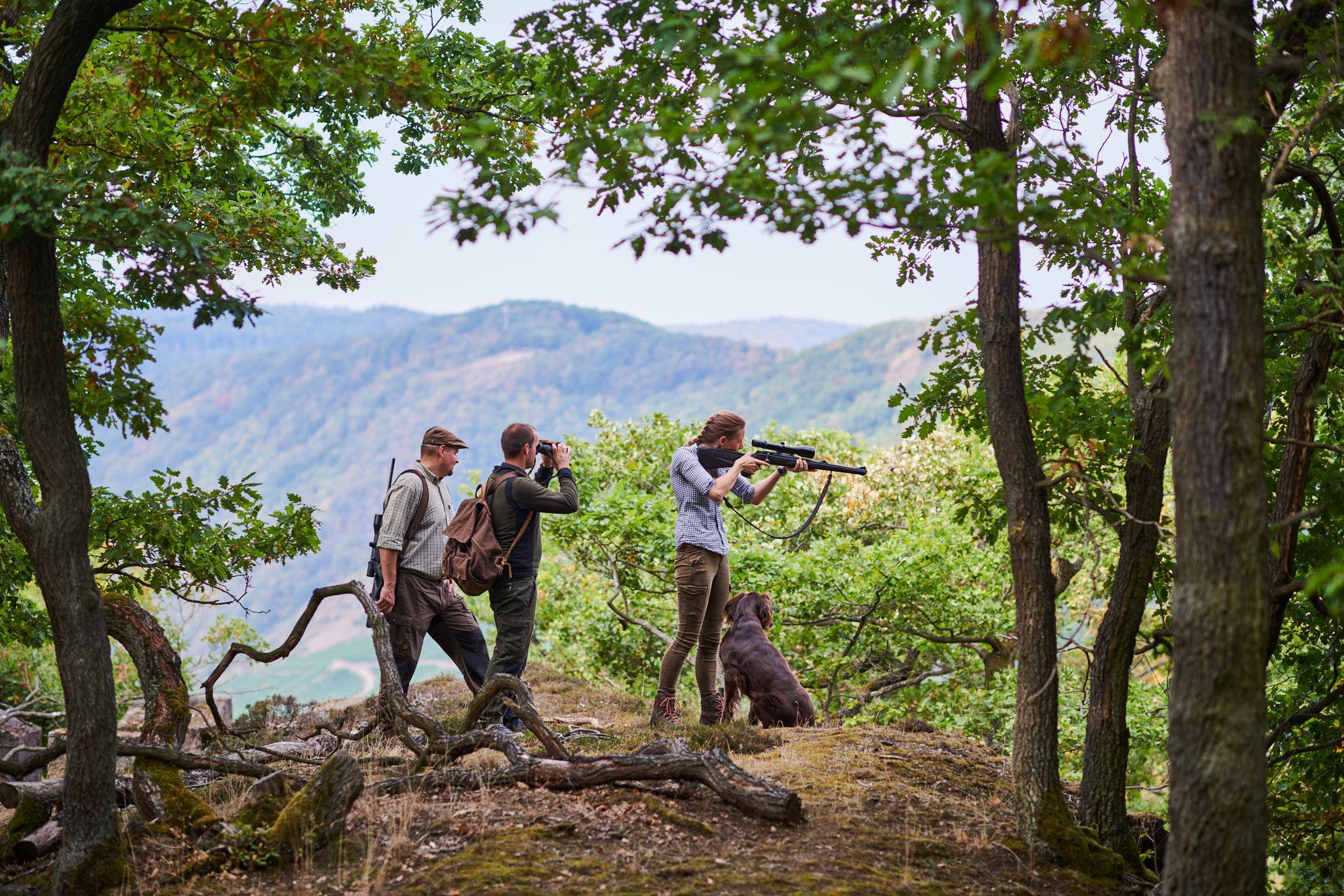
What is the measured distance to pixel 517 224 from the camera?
13.6 feet

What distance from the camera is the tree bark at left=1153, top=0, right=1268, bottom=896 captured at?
3568mm

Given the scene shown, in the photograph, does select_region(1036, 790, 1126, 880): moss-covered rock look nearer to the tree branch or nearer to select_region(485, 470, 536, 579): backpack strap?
the tree branch

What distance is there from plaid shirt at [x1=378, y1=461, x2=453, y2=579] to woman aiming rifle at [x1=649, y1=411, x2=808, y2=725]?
1.76 m

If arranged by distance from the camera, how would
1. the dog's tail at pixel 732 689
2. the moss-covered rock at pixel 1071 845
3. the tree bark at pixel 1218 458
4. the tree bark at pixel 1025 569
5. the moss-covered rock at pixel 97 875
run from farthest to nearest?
the dog's tail at pixel 732 689, the tree bark at pixel 1025 569, the moss-covered rock at pixel 1071 845, the moss-covered rock at pixel 97 875, the tree bark at pixel 1218 458

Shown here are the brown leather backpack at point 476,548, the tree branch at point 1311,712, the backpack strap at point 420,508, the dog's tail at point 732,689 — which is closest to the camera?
the tree branch at point 1311,712

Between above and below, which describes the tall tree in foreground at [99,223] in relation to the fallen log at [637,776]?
above

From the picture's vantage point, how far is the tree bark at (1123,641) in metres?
5.63

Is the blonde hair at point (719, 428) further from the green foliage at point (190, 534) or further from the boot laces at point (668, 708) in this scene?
the green foliage at point (190, 534)

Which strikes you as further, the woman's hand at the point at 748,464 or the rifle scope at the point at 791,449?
the rifle scope at the point at 791,449

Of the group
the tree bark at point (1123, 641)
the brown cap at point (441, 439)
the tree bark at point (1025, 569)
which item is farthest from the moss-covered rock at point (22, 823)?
the tree bark at point (1123, 641)

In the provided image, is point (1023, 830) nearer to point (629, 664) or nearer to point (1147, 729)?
point (1147, 729)

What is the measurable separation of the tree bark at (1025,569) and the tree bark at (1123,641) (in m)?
0.46

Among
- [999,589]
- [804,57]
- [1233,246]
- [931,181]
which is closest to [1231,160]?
[1233,246]

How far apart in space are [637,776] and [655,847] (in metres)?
0.69
